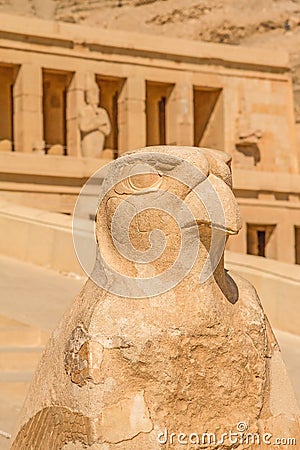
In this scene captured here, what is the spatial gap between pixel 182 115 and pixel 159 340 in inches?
693

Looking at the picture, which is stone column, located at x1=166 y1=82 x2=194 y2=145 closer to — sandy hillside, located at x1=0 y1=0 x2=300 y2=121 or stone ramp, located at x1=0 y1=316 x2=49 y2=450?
sandy hillside, located at x1=0 y1=0 x2=300 y2=121

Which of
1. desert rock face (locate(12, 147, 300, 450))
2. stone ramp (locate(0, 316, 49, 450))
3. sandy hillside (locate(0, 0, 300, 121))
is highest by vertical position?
sandy hillside (locate(0, 0, 300, 121))

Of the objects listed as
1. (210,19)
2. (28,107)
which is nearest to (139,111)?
(28,107)

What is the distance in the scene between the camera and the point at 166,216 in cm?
325

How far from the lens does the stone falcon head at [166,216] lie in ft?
10.6

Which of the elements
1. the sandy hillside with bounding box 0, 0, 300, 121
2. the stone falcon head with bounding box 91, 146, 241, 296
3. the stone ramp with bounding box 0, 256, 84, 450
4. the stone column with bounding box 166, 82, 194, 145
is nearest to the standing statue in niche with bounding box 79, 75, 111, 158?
the stone column with bounding box 166, 82, 194, 145

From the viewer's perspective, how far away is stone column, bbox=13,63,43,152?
1856cm

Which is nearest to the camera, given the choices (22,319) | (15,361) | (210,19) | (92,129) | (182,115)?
(15,361)

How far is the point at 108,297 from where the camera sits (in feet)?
10.6

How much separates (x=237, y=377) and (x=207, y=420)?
7.5 inches

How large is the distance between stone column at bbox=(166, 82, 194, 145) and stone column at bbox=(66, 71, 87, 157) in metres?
2.42

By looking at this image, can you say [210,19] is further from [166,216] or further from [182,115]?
[166,216]

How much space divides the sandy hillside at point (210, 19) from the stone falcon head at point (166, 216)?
2497cm

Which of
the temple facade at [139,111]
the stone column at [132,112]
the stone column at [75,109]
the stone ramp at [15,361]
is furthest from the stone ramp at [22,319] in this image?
the stone column at [132,112]
